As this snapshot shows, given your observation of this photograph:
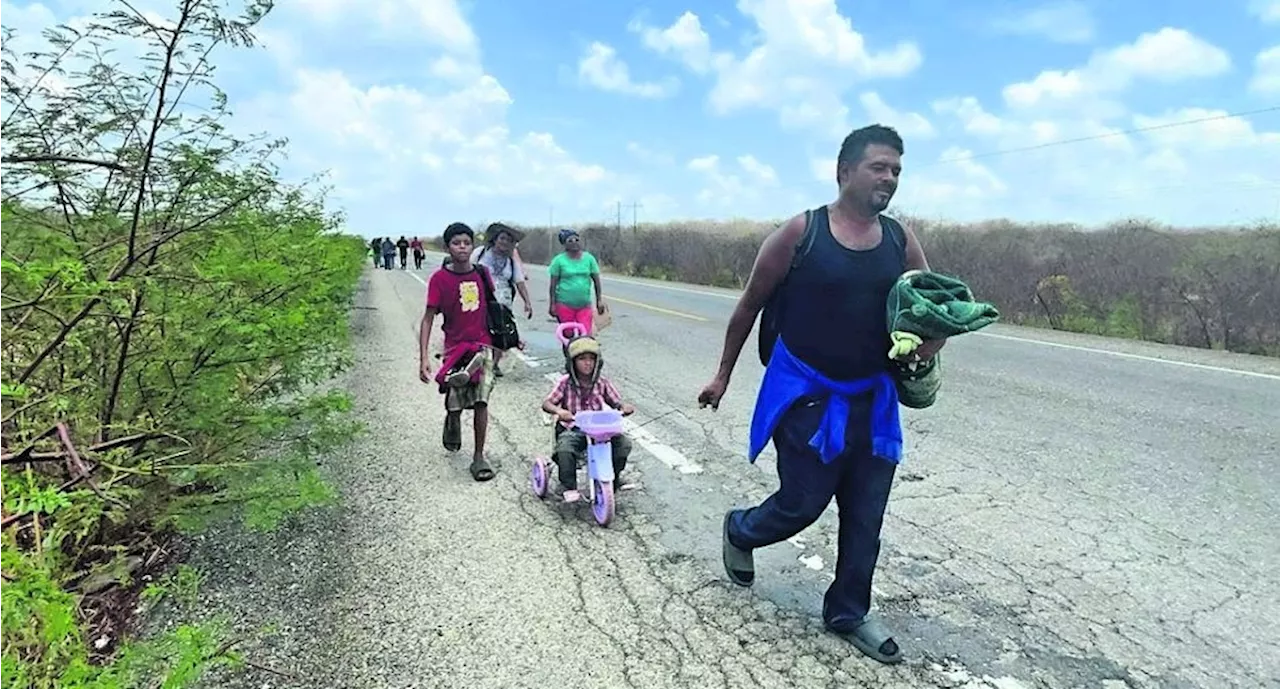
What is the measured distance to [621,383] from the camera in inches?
335

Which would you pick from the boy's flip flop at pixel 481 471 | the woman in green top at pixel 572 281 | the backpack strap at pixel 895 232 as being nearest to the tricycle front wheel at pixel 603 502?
the boy's flip flop at pixel 481 471

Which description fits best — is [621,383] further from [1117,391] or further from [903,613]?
[903,613]

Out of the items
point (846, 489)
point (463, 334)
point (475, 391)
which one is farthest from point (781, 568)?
point (463, 334)

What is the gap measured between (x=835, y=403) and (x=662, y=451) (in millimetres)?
2782

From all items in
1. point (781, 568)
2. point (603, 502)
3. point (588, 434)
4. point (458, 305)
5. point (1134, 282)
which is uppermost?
point (1134, 282)

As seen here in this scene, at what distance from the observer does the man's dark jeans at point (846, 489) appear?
10.4 ft

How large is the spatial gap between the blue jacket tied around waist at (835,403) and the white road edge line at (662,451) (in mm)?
2048

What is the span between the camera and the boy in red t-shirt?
5.45 meters

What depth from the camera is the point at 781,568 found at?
152 inches

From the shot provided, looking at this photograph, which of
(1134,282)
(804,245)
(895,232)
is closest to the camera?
(804,245)

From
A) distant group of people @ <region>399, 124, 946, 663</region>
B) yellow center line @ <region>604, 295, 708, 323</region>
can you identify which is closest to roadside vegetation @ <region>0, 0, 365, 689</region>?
distant group of people @ <region>399, 124, 946, 663</region>

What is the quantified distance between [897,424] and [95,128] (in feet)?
9.98

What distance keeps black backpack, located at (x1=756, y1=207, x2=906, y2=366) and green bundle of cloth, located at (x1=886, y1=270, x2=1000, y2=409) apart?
212 millimetres

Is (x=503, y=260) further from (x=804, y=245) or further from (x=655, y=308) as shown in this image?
(x=655, y=308)
